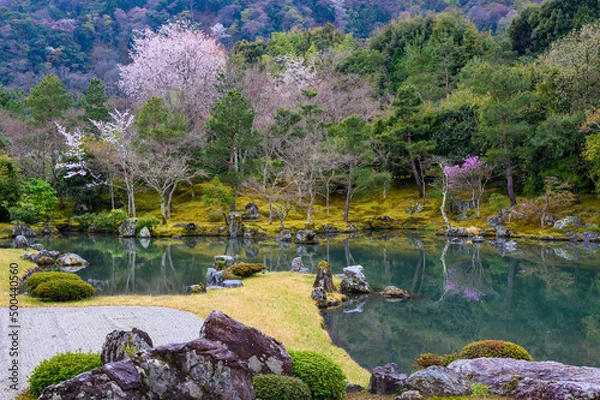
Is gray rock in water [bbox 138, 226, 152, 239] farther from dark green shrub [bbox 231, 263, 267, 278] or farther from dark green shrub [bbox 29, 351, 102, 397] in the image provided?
dark green shrub [bbox 29, 351, 102, 397]

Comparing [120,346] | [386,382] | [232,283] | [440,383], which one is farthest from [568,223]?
[120,346]

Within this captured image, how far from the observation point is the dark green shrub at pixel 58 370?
5.97 metres

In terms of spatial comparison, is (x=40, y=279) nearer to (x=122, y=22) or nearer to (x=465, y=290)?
(x=465, y=290)

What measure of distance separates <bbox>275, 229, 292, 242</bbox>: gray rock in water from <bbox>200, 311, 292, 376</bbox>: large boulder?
2500cm

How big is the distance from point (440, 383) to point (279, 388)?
7.18 ft

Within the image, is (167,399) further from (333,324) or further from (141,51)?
(141,51)

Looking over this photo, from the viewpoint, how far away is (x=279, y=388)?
5723 millimetres

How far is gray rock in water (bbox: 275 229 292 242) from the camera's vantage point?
31.6m

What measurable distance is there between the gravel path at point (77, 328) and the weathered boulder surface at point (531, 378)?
540 centimetres

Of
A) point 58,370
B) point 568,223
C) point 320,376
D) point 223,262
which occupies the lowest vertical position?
point 568,223

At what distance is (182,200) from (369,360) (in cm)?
3420

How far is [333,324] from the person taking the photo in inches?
522

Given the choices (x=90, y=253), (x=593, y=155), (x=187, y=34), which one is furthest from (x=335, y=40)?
(x=90, y=253)

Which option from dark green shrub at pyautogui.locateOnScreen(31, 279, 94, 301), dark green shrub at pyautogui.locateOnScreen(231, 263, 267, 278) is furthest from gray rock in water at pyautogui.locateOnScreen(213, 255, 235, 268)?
dark green shrub at pyautogui.locateOnScreen(31, 279, 94, 301)
